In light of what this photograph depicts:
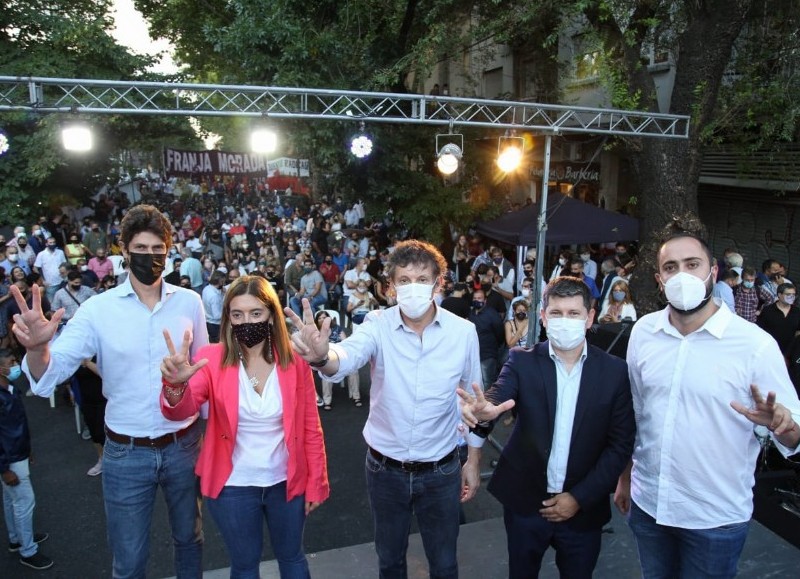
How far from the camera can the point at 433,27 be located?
11.7 metres

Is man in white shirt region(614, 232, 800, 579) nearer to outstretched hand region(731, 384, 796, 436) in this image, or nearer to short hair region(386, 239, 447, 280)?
outstretched hand region(731, 384, 796, 436)

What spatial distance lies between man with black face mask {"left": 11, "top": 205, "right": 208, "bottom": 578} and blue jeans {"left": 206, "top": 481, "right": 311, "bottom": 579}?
10.9 inches

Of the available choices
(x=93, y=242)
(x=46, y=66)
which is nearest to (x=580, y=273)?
(x=93, y=242)

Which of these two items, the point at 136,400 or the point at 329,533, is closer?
the point at 136,400

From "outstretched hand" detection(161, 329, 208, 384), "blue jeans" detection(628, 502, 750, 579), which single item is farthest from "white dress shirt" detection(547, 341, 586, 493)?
"outstretched hand" detection(161, 329, 208, 384)

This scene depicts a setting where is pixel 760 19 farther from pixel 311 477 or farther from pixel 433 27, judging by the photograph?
pixel 311 477

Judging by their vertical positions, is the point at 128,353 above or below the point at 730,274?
below

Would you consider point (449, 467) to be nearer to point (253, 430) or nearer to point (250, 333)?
point (253, 430)

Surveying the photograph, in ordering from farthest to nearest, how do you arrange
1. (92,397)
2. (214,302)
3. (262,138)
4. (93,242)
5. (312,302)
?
1. (93,242)
2. (312,302)
3. (262,138)
4. (214,302)
5. (92,397)

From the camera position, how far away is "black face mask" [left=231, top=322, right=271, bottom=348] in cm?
282

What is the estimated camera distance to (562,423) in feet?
8.85

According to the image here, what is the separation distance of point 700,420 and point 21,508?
4472mm

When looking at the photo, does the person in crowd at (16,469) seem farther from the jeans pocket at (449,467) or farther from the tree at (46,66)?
the tree at (46,66)

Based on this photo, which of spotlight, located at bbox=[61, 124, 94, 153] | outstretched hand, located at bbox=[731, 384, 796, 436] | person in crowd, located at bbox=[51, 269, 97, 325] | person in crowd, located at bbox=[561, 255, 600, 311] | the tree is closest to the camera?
outstretched hand, located at bbox=[731, 384, 796, 436]
